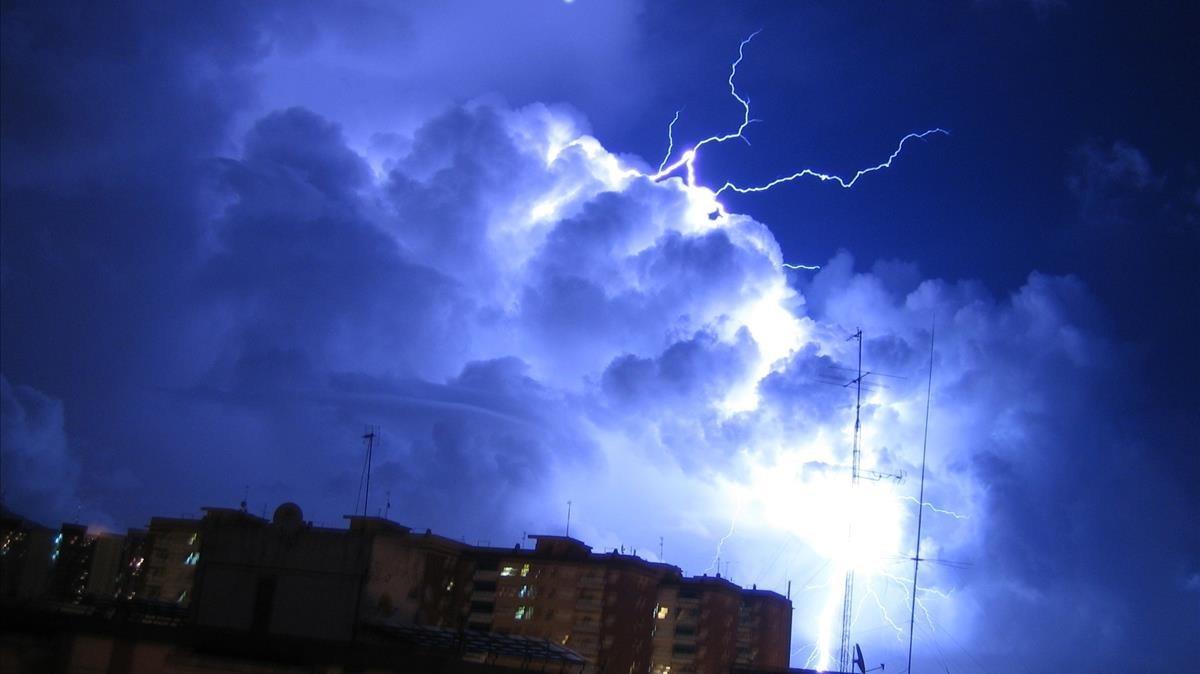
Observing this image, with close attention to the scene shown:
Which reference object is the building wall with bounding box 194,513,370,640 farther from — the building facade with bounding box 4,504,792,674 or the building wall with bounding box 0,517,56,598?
the building wall with bounding box 0,517,56,598

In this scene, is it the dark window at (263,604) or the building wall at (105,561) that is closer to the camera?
the dark window at (263,604)

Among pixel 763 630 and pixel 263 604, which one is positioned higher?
pixel 763 630

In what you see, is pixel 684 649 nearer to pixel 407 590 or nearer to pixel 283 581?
pixel 407 590

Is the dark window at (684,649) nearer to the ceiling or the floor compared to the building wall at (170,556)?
nearer to the floor

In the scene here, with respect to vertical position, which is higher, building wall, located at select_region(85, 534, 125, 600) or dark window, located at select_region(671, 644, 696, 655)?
building wall, located at select_region(85, 534, 125, 600)

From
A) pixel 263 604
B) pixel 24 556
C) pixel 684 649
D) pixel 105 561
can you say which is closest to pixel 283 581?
pixel 263 604

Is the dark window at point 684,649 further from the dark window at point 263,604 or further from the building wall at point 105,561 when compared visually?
the building wall at point 105,561

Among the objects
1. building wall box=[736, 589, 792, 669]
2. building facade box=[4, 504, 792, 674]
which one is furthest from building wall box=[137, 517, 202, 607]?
building wall box=[736, 589, 792, 669]

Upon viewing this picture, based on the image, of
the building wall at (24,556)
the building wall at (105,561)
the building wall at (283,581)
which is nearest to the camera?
the building wall at (283,581)

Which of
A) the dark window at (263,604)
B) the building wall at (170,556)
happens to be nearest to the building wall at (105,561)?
the building wall at (170,556)

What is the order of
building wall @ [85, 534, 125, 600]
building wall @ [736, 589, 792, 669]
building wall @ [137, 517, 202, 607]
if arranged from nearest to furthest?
building wall @ [137, 517, 202, 607] < building wall @ [736, 589, 792, 669] < building wall @ [85, 534, 125, 600]

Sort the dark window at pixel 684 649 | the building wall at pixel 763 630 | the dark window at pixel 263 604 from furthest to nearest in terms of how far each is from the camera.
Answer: the building wall at pixel 763 630 < the dark window at pixel 684 649 < the dark window at pixel 263 604

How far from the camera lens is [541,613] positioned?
194 feet

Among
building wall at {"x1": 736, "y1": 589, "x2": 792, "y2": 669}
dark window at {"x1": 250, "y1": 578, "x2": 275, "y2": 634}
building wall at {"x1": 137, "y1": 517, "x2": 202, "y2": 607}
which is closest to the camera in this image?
dark window at {"x1": 250, "y1": 578, "x2": 275, "y2": 634}
